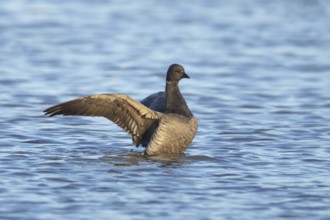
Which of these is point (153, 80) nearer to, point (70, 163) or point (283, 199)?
point (70, 163)

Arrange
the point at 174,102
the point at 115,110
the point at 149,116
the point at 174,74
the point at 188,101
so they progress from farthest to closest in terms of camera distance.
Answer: the point at 188,101
the point at 174,74
the point at 174,102
the point at 149,116
the point at 115,110

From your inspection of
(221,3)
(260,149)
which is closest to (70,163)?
(260,149)

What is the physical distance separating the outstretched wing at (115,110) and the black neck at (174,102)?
0.73 ft

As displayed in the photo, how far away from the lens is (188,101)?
1450 cm

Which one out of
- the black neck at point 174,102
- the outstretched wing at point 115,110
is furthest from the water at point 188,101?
the black neck at point 174,102

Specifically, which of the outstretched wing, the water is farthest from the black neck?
the water

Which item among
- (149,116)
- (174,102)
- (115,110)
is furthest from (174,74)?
(115,110)

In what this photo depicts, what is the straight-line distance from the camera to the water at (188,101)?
8562mm

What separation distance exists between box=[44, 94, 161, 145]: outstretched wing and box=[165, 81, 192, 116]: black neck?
8.8 inches

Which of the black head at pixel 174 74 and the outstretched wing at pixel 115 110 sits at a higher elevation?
the black head at pixel 174 74

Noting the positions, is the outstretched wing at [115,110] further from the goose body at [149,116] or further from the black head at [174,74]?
the black head at [174,74]

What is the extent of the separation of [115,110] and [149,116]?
40cm

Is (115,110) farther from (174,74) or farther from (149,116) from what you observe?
(174,74)

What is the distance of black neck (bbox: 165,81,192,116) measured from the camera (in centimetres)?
1059
